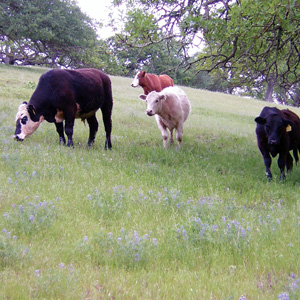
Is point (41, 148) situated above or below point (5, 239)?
below

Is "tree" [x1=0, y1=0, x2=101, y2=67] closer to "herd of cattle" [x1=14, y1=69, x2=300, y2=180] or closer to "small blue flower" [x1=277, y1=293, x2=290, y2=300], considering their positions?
"herd of cattle" [x1=14, y1=69, x2=300, y2=180]

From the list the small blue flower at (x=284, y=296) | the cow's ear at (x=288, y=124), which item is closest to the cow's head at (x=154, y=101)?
the cow's ear at (x=288, y=124)

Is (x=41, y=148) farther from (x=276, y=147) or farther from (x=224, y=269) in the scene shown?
(x=224, y=269)

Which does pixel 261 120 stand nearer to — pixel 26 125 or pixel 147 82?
pixel 26 125

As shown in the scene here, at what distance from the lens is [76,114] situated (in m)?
10.4

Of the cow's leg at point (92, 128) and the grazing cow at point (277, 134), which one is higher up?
the grazing cow at point (277, 134)

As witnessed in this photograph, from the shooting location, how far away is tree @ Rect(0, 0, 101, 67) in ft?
113

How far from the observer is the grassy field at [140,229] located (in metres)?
3.37

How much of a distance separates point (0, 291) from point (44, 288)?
1.14ft

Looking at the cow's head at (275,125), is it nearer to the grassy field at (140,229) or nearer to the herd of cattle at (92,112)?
the herd of cattle at (92,112)

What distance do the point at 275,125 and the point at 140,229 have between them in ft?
15.6

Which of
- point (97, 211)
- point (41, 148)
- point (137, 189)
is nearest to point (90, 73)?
point (41, 148)

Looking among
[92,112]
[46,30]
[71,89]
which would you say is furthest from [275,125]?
[46,30]

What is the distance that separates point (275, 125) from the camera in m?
8.12
